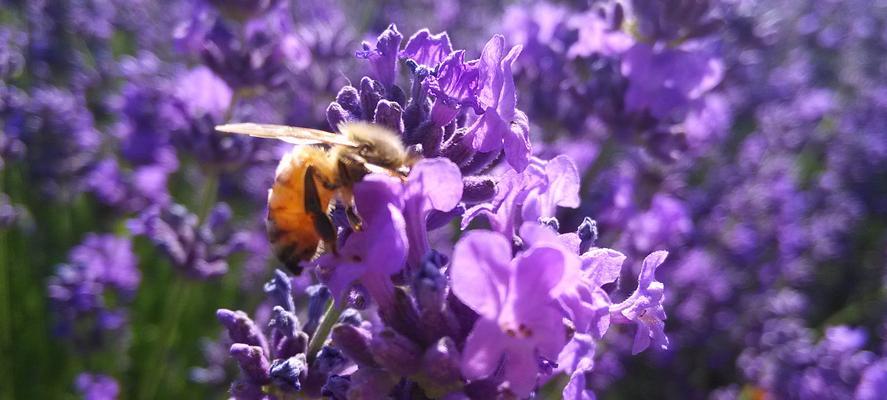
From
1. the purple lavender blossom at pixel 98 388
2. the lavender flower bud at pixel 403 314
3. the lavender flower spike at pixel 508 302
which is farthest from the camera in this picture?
the purple lavender blossom at pixel 98 388

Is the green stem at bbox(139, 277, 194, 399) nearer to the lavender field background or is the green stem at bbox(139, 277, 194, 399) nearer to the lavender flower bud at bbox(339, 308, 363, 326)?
the lavender field background

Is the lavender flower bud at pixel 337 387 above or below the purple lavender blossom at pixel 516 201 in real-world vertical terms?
below

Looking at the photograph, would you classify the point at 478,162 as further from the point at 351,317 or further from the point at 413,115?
the point at 351,317

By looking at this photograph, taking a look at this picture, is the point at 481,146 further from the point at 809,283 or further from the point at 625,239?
the point at 809,283

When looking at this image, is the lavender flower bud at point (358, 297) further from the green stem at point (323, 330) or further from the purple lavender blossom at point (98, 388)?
the purple lavender blossom at point (98, 388)

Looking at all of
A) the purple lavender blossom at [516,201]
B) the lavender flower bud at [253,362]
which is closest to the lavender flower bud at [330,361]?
the lavender flower bud at [253,362]

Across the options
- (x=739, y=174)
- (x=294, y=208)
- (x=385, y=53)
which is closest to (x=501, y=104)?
(x=385, y=53)

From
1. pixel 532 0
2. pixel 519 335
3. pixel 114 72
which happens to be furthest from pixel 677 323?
pixel 519 335

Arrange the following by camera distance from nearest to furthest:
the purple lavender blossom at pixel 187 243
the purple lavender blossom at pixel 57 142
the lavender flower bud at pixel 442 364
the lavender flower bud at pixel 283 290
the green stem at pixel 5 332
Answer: the lavender flower bud at pixel 442 364 < the lavender flower bud at pixel 283 290 < the purple lavender blossom at pixel 187 243 < the green stem at pixel 5 332 < the purple lavender blossom at pixel 57 142

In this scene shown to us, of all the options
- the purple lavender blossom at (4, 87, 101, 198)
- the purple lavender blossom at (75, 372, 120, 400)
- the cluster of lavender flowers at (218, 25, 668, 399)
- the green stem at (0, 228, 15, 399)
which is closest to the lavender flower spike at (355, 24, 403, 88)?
the cluster of lavender flowers at (218, 25, 668, 399)
